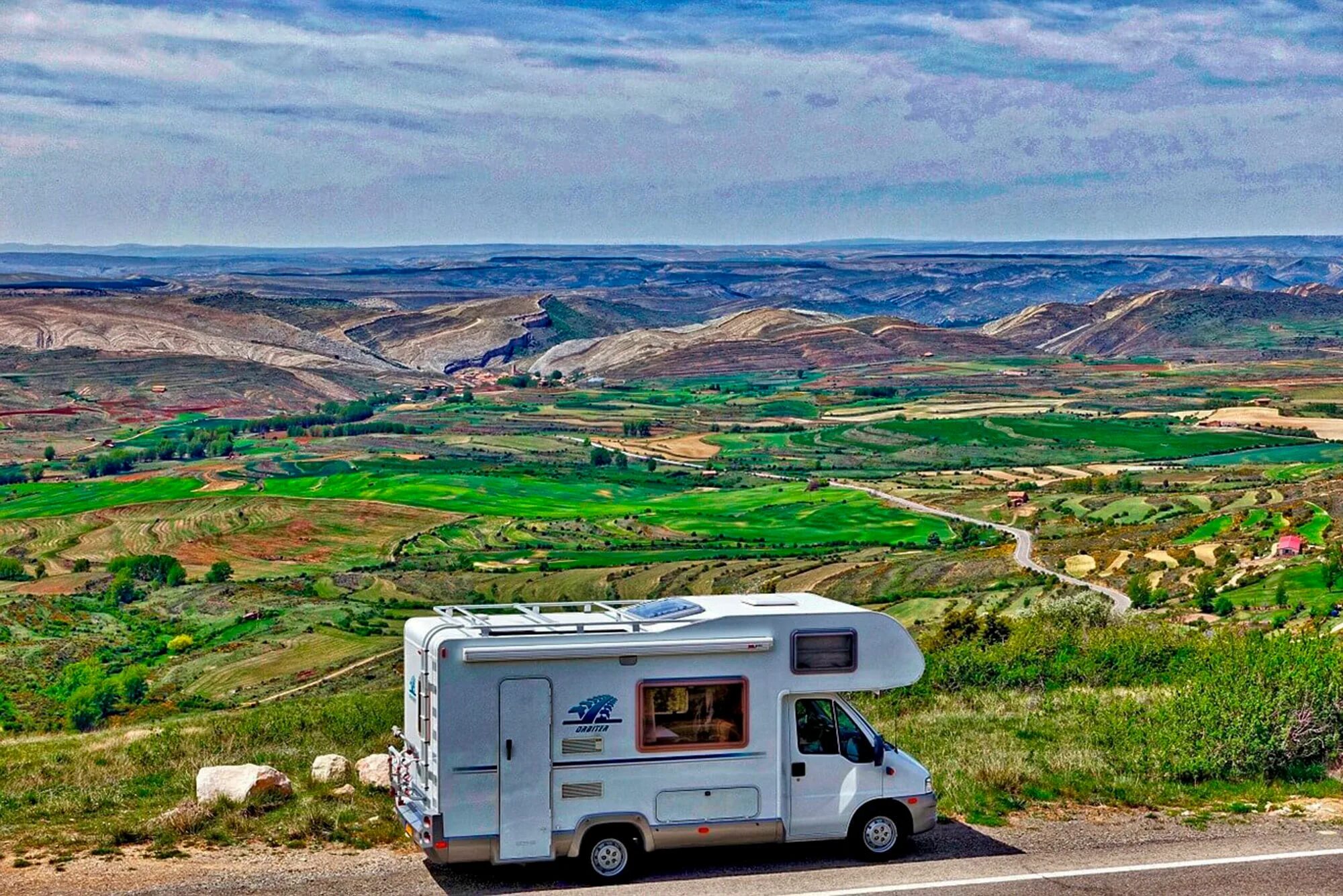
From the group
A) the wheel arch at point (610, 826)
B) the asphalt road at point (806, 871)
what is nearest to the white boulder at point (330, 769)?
the asphalt road at point (806, 871)

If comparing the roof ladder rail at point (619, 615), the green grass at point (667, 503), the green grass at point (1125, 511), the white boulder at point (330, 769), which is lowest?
the green grass at point (667, 503)

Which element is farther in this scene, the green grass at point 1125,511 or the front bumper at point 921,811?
the green grass at point 1125,511

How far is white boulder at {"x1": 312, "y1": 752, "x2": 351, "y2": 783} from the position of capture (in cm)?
2384

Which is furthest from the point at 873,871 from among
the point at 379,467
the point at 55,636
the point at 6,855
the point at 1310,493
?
the point at 379,467

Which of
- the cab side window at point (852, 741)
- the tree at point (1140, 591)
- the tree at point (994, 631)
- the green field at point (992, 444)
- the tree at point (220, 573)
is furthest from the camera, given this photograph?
the green field at point (992, 444)

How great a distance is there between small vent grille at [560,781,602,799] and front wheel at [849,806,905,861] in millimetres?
3522

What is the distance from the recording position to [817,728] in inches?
771

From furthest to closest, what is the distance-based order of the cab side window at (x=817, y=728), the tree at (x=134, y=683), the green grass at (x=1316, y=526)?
the green grass at (x=1316, y=526) → the tree at (x=134, y=683) → the cab side window at (x=817, y=728)

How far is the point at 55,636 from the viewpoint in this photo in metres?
91.2

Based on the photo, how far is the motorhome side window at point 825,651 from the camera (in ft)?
63.4

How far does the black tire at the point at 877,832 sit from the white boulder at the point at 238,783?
8.31 m

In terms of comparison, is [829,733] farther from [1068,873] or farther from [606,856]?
[1068,873]

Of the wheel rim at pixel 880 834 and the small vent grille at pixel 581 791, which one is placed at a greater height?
the small vent grille at pixel 581 791

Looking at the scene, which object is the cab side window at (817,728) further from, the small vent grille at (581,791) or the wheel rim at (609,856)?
the small vent grille at (581,791)
